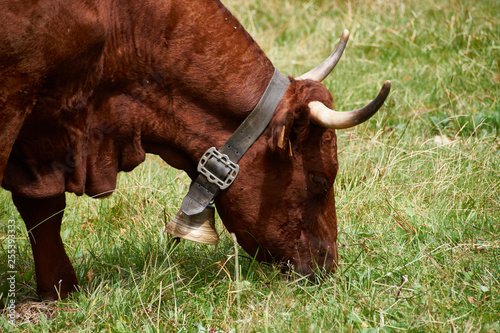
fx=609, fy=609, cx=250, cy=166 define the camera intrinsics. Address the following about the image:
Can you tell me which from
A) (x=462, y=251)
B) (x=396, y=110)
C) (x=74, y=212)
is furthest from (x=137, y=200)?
(x=396, y=110)

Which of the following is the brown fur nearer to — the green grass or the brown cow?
the brown cow

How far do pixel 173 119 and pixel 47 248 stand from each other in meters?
1.27

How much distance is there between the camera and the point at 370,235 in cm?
424

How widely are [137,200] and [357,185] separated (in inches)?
70.9

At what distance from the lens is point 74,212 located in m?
4.75

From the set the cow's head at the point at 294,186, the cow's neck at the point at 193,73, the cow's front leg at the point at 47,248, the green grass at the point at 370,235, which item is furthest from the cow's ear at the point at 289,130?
the cow's front leg at the point at 47,248

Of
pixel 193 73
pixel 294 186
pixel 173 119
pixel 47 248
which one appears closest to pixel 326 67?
pixel 294 186

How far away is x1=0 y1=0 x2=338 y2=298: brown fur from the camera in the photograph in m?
3.05

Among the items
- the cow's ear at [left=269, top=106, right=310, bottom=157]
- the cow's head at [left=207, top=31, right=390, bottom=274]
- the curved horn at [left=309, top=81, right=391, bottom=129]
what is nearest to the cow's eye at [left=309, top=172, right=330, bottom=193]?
the cow's head at [left=207, top=31, right=390, bottom=274]

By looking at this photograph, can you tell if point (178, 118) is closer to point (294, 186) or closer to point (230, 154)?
point (230, 154)

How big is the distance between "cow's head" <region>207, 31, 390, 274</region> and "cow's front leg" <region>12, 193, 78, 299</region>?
1.12 meters

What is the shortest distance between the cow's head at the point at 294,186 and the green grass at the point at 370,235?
19 cm

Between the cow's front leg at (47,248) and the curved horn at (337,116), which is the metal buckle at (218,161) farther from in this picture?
the cow's front leg at (47,248)

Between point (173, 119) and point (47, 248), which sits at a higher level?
point (173, 119)
